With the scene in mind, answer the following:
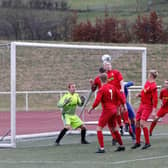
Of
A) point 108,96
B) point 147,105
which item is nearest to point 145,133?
point 147,105

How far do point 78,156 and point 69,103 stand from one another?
3189 mm

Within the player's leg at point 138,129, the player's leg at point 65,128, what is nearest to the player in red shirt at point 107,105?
the player's leg at point 138,129

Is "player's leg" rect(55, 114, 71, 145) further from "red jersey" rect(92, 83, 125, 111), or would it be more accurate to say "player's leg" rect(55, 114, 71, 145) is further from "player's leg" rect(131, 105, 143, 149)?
"red jersey" rect(92, 83, 125, 111)

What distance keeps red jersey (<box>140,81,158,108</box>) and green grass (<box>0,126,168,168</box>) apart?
1089 mm

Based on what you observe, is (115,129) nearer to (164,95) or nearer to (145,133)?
(145,133)

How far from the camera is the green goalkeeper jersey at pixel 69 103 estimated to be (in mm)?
19297

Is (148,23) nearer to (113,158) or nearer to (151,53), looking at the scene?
(151,53)

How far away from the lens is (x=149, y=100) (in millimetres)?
17500

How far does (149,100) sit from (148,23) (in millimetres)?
39936

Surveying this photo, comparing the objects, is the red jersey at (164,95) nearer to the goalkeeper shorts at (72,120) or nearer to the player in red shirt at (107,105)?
the goalkeeper shorts at (72,120)

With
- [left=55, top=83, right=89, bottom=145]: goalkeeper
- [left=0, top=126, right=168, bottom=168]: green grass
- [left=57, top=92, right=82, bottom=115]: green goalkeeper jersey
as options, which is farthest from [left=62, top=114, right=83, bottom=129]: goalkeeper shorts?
[left=0, top=126, right=168, bottom=168]: green grass

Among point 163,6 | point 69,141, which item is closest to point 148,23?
point 163,6

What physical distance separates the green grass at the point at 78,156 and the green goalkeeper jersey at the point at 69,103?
2.93 feet

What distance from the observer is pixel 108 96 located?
16.9m
